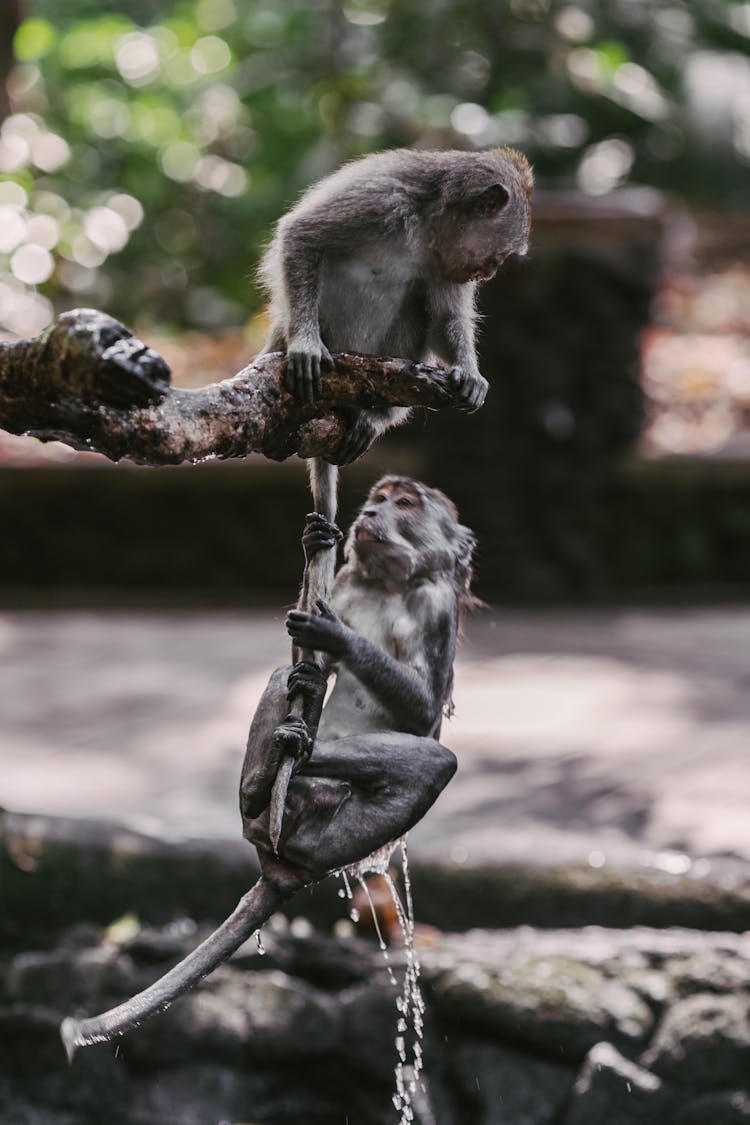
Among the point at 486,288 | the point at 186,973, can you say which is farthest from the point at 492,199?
the point at 486,288

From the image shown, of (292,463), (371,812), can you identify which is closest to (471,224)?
(371,812)

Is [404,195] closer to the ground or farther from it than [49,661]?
farther from it

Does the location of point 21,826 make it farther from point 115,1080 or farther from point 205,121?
point 205,121

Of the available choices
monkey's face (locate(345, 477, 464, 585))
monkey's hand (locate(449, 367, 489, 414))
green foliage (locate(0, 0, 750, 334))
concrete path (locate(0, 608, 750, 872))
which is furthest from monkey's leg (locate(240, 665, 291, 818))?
green foliage (locate(0, 0, 750, 334))

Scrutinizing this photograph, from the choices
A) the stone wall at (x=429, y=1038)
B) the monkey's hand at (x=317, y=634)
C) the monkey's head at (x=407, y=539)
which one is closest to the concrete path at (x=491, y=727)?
the stone wall at (x=429, y=1038)

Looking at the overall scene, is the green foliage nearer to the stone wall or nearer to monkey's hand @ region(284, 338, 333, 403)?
the stone wall

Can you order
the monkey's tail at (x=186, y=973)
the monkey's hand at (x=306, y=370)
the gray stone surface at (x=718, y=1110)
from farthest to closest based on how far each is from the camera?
the gray stone surface at (x=718, y=1110) → the monkey's hand at (x=306, y=370) → the monkey's tail at (x=186, y=973)

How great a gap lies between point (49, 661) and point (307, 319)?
670 centimetres

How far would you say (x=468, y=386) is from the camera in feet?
7.43

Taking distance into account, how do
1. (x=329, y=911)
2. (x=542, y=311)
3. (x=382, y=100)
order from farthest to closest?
(x=382, y=100) < (x=542, y=311) < (x=329, y=911)

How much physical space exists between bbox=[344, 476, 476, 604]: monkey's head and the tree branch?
0.15m

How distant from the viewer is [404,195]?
91.9 inches

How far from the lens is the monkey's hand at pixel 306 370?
86.7 inches

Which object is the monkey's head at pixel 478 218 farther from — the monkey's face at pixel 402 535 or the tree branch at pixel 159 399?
the monkey's face at pixel 402 535
